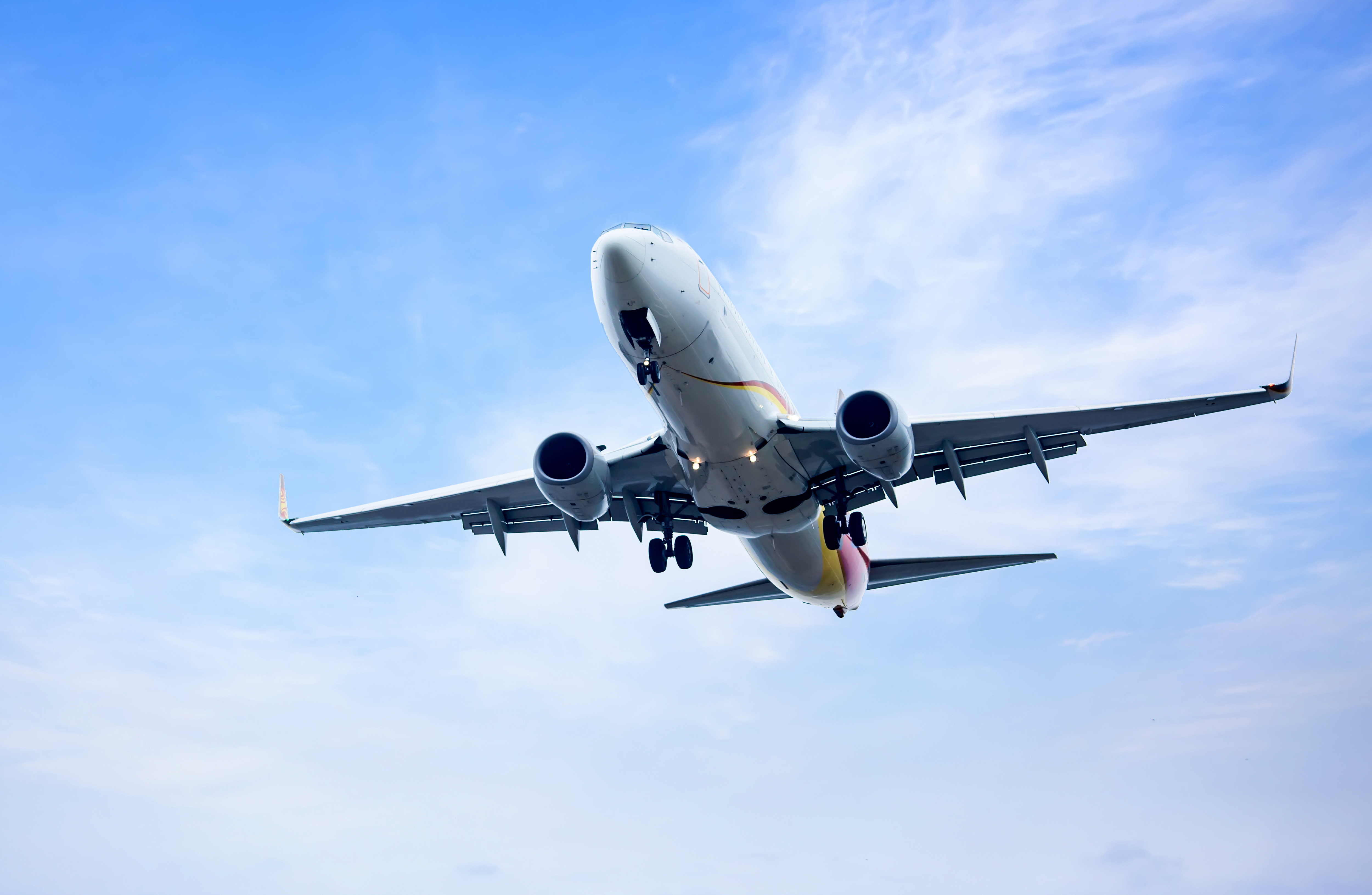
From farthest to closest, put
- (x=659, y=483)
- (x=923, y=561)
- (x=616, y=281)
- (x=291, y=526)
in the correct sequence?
(x=923, y=561)
(x=291, y=526)
(x=659, y=483)
(x=616, y=281)

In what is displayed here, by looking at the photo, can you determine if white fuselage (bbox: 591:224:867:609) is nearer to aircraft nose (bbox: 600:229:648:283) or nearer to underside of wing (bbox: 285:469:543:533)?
aircraft nose (bbox: 600:229:648:283)

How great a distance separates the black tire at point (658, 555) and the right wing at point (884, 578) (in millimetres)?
2549

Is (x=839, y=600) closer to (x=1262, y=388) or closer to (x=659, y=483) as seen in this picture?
(x=659, y=483)

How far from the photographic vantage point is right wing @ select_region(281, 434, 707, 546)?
22141 millimetres

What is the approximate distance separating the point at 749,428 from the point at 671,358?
Result: 7.79 feet

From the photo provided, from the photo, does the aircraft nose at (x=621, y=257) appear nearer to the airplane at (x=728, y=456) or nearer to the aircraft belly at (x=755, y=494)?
the airplane at (x=728, y=456)

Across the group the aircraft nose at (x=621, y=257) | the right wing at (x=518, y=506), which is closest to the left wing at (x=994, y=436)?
the right wing at (x=518, y=506)

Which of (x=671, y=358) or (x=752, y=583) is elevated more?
(x=671, y=358)

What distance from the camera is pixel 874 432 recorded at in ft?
61.1

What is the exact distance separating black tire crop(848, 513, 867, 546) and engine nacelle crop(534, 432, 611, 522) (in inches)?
214

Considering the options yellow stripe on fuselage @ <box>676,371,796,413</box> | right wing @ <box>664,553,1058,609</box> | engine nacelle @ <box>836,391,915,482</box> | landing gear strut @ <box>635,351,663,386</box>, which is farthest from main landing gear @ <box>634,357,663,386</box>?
right wing @ <box>664,553,1058,609</box>

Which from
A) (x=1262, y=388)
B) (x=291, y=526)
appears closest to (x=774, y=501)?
(x=1262, y=388)

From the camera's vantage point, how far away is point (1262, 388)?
19.0 meters

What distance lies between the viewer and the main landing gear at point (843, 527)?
22000 millimetres
